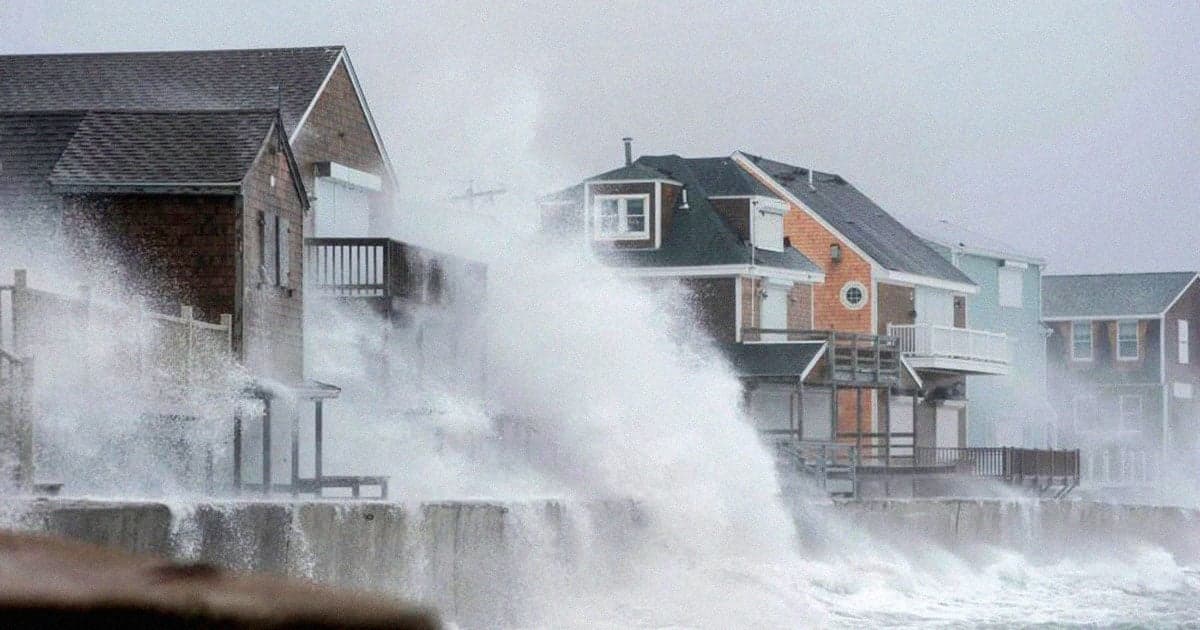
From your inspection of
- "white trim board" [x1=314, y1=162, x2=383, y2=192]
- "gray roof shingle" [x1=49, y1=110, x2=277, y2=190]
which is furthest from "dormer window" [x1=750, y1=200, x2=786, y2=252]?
"gray roof shingle" [x1=49, y1=110, x2=277, y2=190]

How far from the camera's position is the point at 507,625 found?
22.0m

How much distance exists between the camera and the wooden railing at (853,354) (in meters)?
46.6

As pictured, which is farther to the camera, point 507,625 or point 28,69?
point 28,69

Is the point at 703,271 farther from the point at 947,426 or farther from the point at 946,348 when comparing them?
the point at 947,426

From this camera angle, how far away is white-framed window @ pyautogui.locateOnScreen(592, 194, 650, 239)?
163ft

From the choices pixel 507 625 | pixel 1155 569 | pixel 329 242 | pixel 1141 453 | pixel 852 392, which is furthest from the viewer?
pixel 1141 453

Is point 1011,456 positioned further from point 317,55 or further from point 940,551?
point 317,55

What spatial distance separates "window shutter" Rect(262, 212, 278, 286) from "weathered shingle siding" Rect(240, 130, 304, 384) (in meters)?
0.09

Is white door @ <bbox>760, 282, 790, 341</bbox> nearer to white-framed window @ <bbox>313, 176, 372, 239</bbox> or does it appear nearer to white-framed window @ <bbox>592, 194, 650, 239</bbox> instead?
white-framed window @ <bbox>592, 194, 650, 239</bbox>

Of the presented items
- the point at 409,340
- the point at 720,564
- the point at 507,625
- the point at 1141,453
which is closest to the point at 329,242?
the point at 409,340

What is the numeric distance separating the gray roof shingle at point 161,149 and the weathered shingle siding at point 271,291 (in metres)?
0.35

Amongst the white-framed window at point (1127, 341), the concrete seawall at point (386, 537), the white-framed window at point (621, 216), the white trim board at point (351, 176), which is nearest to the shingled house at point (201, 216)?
the white trim board at point (351, 176)

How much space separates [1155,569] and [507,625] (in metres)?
27.6

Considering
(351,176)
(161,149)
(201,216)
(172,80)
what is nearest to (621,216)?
(351,176)
